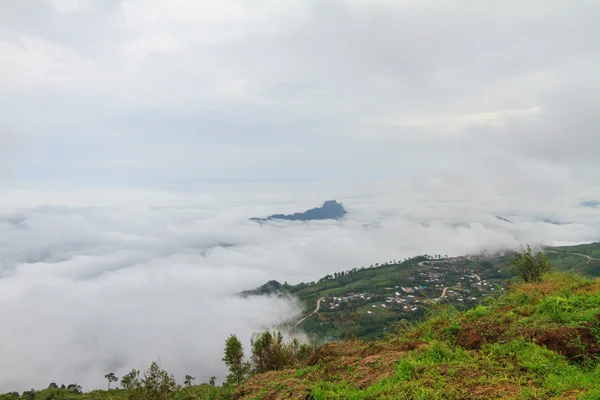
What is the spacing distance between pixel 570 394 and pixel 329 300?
178059 mm

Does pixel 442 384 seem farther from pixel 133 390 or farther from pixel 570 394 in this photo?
pixel 133 390

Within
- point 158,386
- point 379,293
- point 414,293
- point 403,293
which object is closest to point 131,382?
point 158,386

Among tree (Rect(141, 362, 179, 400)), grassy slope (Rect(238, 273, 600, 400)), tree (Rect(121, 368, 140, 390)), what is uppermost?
grassy slope (Rect(238, 273, 600, 400))

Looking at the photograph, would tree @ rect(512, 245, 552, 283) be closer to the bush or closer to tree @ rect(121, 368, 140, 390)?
the bush

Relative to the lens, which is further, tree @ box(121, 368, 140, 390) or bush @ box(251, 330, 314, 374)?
tree @ box(121, 368, 140, 390)

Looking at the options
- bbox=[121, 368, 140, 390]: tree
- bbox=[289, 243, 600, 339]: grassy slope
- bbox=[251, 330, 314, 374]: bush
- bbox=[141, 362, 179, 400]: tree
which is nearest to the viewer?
bbox=[141, 362, 179, 400]: tree

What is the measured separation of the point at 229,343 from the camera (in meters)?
25.3

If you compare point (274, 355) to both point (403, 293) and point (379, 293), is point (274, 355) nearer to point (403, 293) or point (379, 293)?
point (403, 293)

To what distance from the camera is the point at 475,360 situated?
721 centimetres

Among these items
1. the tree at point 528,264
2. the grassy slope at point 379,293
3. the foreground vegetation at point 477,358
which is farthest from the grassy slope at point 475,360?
the grassy slope at point 379,293

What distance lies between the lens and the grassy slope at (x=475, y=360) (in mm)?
6008

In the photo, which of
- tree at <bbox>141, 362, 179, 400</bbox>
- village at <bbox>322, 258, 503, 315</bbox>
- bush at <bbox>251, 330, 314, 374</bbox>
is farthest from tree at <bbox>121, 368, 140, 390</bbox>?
village at <bbox>322, 258, 503, 315</bbox>

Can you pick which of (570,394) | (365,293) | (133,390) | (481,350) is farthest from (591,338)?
(365,293)

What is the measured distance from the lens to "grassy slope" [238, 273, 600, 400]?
Answer: 601 cm
